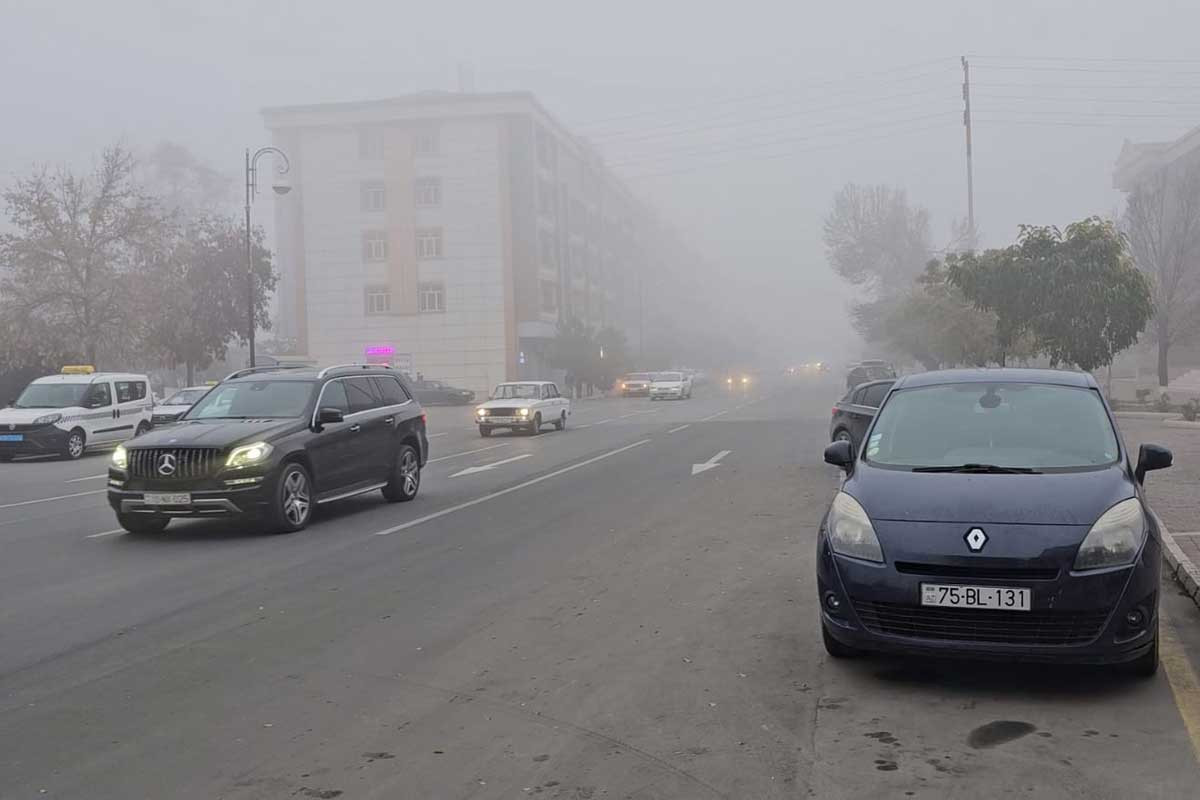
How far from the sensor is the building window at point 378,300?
67.9m

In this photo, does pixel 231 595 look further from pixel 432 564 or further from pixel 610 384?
pixel 610 384

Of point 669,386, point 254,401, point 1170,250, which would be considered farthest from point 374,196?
point 254,401

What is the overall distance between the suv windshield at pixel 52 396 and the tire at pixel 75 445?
76cm

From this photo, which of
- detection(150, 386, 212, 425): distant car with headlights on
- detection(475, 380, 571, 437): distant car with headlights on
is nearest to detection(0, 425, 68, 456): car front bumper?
detection(150, 386, 212, 425): distant car with headlights on

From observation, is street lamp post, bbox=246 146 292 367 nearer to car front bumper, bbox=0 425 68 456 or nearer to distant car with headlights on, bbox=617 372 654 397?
car front bumper, bbox=0 425 68 456

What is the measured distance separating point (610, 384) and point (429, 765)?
205ft

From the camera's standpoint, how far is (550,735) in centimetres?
461

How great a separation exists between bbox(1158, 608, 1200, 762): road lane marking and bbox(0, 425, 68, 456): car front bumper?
75.4 feet

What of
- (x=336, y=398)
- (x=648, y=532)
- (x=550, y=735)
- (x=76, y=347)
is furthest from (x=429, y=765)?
(x=76, y=347)

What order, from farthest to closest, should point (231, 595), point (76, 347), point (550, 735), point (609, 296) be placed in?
point (609, 296), point (76, 347), point (231, 595), point (550, 735)

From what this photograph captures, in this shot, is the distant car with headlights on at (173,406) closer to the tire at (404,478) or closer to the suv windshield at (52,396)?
the suv windshield at (52,396)

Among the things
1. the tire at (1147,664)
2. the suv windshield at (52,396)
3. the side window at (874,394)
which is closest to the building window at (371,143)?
the suv windshield at (52,396)

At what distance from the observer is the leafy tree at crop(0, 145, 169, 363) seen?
3475cm

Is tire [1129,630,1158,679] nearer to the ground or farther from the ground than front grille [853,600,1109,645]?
nearer to the ground
